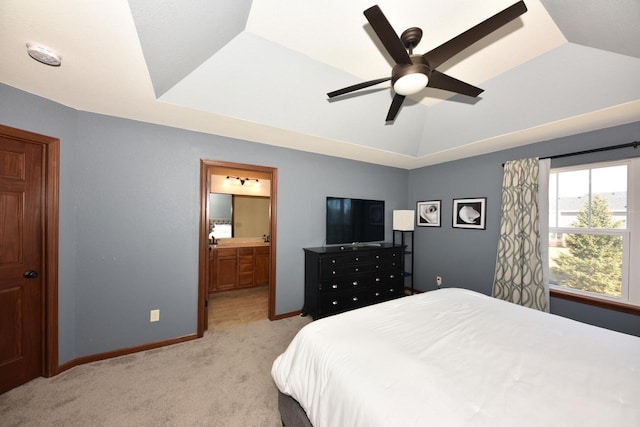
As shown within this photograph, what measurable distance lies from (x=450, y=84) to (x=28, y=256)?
3498mm

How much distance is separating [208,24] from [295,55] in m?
0.72

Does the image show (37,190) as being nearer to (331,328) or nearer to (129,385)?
(129,385)

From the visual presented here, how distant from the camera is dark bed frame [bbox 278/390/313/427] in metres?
1.27

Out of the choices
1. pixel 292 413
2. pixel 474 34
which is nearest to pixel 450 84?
pixel 474 34

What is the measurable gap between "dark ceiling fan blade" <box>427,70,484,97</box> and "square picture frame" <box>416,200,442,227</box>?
8.71 ft

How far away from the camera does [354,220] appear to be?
12.3 feet

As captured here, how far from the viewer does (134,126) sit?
2.38 meters

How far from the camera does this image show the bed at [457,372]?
2.88ft

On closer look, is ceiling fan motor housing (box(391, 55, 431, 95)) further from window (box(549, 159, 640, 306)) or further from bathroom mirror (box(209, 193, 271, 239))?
bathroom mirror (box(209, 193, 271, 239))

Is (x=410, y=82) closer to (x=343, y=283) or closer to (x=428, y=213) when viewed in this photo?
(x=343, y=283)

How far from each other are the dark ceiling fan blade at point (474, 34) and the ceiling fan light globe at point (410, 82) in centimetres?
11

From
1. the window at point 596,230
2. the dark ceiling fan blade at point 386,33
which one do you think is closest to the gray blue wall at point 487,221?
the window at point 596,230

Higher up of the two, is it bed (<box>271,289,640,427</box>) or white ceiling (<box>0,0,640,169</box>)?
white ceiling (<box>0,0,640,169</box>)

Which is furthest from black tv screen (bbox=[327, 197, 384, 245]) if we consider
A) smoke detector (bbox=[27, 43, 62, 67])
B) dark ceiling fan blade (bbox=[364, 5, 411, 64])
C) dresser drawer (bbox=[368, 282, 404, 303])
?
smoke detector (bbox=[27, 43, 62, 67])
